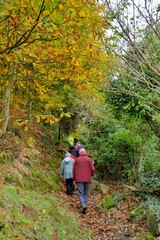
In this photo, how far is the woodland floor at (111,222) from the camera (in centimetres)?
730

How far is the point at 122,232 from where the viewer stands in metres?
7.52

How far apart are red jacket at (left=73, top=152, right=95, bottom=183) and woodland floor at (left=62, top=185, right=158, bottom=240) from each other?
1.02m

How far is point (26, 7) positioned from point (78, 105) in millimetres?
11402

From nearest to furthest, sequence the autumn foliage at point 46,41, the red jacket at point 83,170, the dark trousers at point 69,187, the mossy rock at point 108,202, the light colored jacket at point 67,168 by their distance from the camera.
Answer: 1. the autumn foliage at point 46,41
2. the red jacket at point 83,170
3. the mossy rock at point 108,202
4. the dark trousers at point 69,187
5. the light colored jacket at point 67,168

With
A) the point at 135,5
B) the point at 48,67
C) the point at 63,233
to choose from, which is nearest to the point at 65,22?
the point at 135,5

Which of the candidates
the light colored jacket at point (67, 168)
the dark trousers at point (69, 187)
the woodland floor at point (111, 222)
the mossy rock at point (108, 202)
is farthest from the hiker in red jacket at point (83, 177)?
the dark trousers at point (69, 187)

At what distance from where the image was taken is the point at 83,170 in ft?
29.7

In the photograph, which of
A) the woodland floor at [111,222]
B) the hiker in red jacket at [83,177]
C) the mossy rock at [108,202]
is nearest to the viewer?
the woodland floor at [111,222]

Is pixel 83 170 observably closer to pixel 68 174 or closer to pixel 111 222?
Result: pixel 68 174

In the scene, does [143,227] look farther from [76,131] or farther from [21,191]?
[76,131]

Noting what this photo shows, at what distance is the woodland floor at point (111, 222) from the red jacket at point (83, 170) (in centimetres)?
102

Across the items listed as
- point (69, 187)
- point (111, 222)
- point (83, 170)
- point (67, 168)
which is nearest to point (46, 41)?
point (83, 170)

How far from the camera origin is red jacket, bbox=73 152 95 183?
29.3ft

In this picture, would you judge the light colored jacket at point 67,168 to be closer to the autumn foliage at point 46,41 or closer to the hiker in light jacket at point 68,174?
the hiker in light jacket at point 68,174
